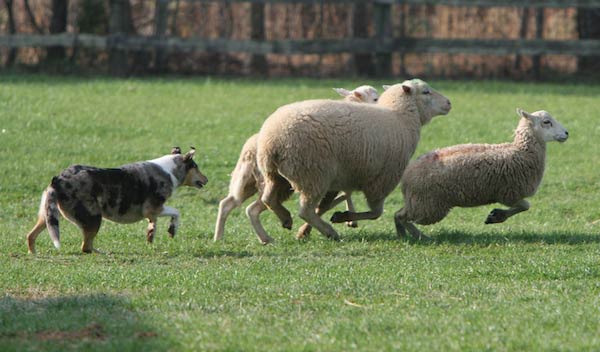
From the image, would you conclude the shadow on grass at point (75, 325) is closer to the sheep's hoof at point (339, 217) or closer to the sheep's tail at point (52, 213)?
the sheep's tail at point (52, 213)

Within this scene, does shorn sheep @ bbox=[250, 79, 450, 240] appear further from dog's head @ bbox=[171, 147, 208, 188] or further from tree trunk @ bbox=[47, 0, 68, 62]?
tree trunk @ bbox=[47, 0, 68, 62]

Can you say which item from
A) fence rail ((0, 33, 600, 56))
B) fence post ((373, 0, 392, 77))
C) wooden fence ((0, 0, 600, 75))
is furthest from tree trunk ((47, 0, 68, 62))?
fence post ((373, 0, 392, 77))

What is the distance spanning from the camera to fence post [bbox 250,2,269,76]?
23.3 meters

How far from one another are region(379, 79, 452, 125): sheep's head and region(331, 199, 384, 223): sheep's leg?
1038 mm

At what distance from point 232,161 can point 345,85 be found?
6.23 metres

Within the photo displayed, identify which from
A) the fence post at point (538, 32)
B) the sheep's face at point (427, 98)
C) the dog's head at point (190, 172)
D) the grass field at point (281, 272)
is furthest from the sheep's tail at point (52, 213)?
the fence post at point (538, 32)

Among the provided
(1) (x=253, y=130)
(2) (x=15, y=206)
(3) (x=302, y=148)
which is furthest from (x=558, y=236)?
(1) (x=253, y=130)

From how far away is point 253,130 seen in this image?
1689 centimetres

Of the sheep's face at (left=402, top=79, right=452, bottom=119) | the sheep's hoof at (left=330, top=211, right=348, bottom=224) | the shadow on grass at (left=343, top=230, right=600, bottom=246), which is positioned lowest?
the shadow on grass at (left=343, top=230, right=600, bottom=246)

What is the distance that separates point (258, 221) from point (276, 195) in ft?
1.03

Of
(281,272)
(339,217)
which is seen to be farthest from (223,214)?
(281,272)

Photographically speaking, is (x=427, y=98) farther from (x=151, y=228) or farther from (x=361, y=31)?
(x=361, y=31)

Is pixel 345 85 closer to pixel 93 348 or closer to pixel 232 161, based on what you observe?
pixel 232 161

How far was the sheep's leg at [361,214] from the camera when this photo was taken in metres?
10.6
